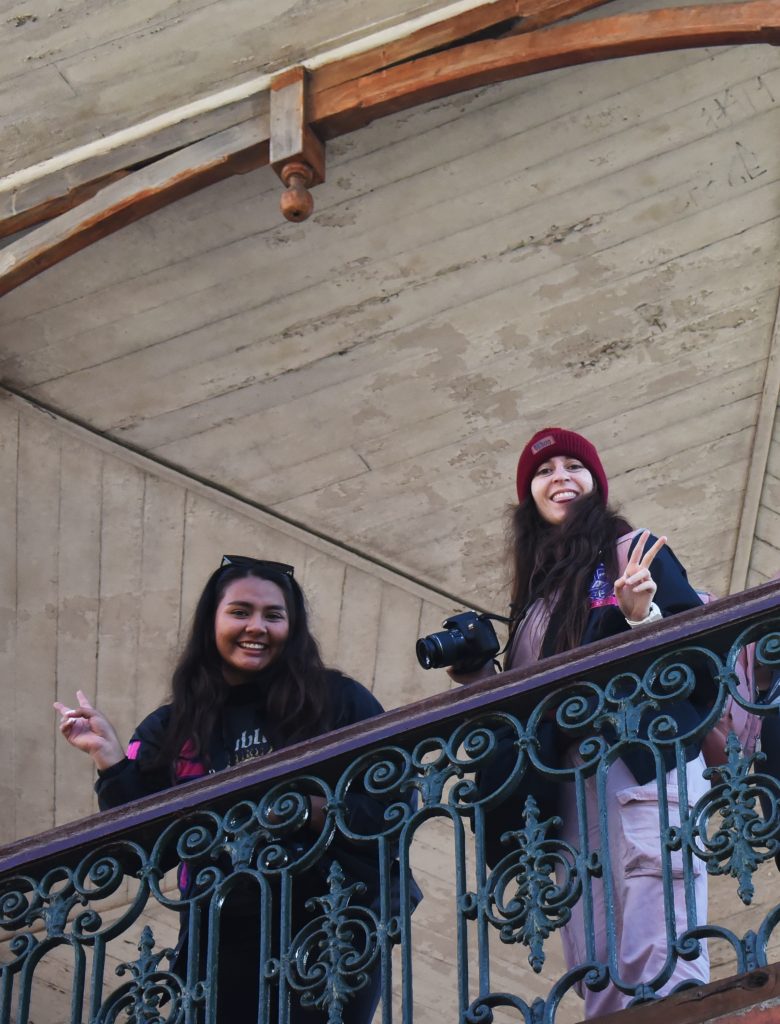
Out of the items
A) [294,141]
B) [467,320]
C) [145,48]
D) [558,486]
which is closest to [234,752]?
[558,486]

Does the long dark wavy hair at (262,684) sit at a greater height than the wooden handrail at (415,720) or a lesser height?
greater

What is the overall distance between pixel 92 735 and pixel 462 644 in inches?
42.5

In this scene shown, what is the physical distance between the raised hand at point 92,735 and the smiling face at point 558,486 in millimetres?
1384

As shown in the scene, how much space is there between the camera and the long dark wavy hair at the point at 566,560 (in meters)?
5.39

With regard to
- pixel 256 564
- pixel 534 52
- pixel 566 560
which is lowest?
pixel 566 560

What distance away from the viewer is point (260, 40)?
784 centimetres

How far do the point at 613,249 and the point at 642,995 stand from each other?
4618mm

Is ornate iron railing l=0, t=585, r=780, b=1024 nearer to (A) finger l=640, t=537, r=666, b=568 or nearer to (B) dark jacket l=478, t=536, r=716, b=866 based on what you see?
(B) dark jacket l=478, t=536, r=716, b=866

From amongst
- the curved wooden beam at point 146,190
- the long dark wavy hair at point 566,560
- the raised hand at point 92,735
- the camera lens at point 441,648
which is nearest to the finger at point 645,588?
the long dark wavy hair at point 566,560

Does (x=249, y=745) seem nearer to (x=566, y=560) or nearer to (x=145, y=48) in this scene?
(x=566, y=560)

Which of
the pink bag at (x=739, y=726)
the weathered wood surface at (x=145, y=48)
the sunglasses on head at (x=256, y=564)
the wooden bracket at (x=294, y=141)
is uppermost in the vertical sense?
the weathered wood surface at (x=145, y=48)

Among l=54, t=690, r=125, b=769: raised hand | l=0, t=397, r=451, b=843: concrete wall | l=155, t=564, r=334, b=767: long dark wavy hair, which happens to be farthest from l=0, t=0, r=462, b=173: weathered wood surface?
l=54, t=690, r=125, b=769: raised hand

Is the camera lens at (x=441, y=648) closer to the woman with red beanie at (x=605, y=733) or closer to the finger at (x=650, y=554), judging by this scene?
the woman with red beanie at (x=605, y=733)

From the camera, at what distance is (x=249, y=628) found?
584cm
